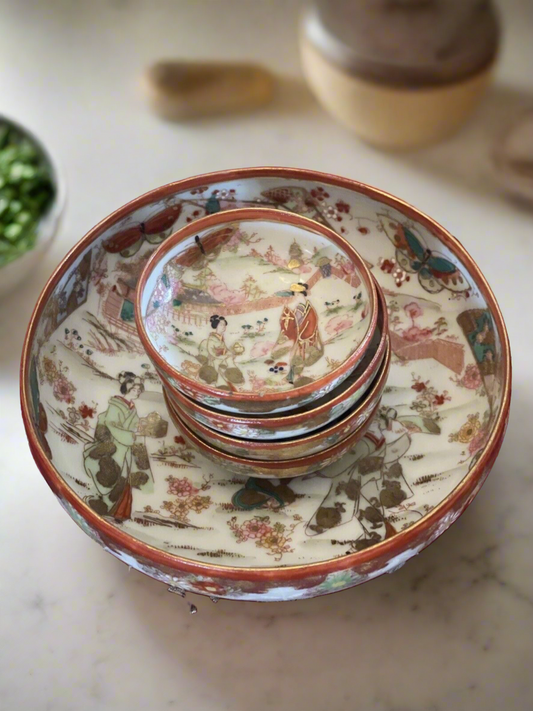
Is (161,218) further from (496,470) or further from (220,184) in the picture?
(496,470)

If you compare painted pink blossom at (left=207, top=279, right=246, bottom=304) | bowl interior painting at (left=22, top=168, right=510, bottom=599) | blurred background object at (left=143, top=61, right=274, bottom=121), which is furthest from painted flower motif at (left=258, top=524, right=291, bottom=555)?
blurred background object at (left=143, top=61, right=274, bottom=121)

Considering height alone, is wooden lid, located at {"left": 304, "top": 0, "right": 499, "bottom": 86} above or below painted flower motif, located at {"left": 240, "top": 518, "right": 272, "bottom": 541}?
above

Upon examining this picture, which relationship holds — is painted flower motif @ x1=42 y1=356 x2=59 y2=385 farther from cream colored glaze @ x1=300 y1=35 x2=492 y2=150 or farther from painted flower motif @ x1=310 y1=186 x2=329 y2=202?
cream colored glaze @ x1=300 y1=35 x2=492 y2=150

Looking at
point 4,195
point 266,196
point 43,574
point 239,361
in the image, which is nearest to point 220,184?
point 266,196

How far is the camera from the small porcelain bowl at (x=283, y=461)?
67 cm

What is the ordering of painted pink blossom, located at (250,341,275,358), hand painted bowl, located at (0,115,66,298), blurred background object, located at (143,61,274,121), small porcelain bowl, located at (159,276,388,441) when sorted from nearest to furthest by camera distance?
small porcelain bowl, located at (159,276,388,441) < painted pink blossom, located at (250,341,275,358) < hand painted bowl, located at (0,115,66,298) < blurred background object, located at (143,61,274,121)

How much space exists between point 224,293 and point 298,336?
9 cm

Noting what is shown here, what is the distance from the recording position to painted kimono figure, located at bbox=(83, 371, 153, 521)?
68cm

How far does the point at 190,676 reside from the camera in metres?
0.70

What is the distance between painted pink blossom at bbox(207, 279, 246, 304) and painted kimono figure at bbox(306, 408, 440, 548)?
18 centimetres

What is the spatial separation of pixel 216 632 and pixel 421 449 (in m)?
0.25

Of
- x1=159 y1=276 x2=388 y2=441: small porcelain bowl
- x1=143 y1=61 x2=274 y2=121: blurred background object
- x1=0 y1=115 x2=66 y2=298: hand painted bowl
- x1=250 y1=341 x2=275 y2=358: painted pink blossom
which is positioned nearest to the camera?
x1=159 y1=276 x2=388 y2=441: small porcelain bowl

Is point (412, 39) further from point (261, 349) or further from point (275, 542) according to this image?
point (275, 542)

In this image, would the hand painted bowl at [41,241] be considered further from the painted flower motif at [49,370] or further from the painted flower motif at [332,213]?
the painted flower motif at [332,213]
